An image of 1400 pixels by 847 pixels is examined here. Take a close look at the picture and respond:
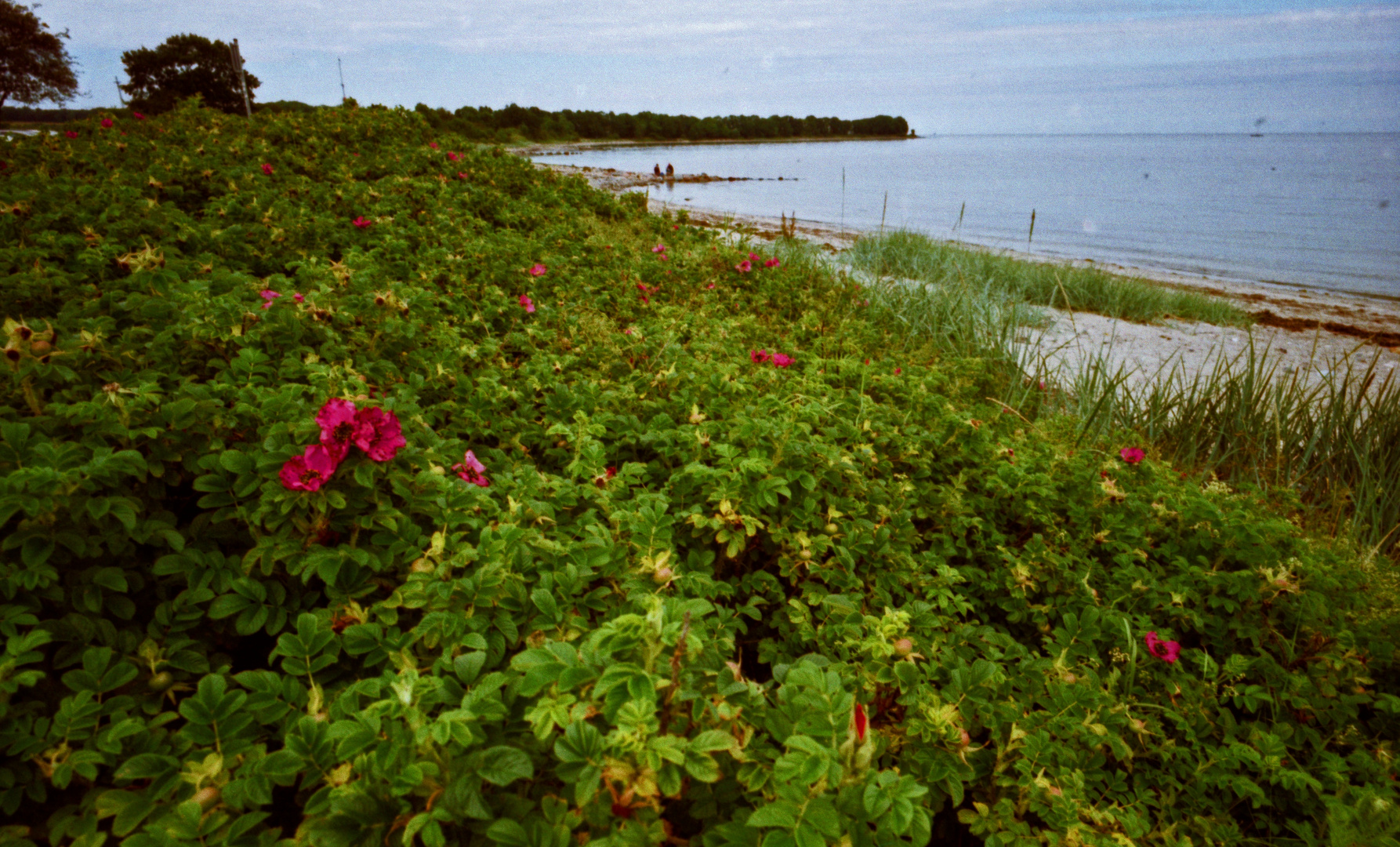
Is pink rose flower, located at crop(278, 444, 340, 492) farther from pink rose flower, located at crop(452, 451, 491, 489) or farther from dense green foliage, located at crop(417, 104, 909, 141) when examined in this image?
dense green foliage, located at crop(417, 104, 909, 141)

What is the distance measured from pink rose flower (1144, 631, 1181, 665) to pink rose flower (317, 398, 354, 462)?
2.63 meters

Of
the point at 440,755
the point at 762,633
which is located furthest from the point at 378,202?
the point at 440,755

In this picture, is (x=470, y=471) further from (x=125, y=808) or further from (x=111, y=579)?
(x=125, y=808)

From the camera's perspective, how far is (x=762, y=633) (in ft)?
7.38

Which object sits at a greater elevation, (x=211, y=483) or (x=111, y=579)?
(x=211, y=483)

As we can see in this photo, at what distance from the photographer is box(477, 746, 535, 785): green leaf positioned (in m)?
1.01

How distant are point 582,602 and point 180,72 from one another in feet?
153

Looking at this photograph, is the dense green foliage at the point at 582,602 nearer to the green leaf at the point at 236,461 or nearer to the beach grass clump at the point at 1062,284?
the green leaf at the point at 236,461

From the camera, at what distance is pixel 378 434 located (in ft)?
5.18

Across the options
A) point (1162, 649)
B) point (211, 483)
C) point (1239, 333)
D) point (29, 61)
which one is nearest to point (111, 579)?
point (211, 483)

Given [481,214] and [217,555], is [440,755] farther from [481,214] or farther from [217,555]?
[481,214]

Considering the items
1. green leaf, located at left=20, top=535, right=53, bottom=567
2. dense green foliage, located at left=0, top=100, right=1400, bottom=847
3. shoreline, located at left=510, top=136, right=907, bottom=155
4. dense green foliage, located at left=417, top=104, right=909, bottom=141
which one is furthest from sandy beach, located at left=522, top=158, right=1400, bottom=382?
shoreline, located at left=510, top=136, right=907, bottom=155

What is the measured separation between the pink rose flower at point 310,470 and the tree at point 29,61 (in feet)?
136

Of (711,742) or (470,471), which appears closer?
(711,742)
